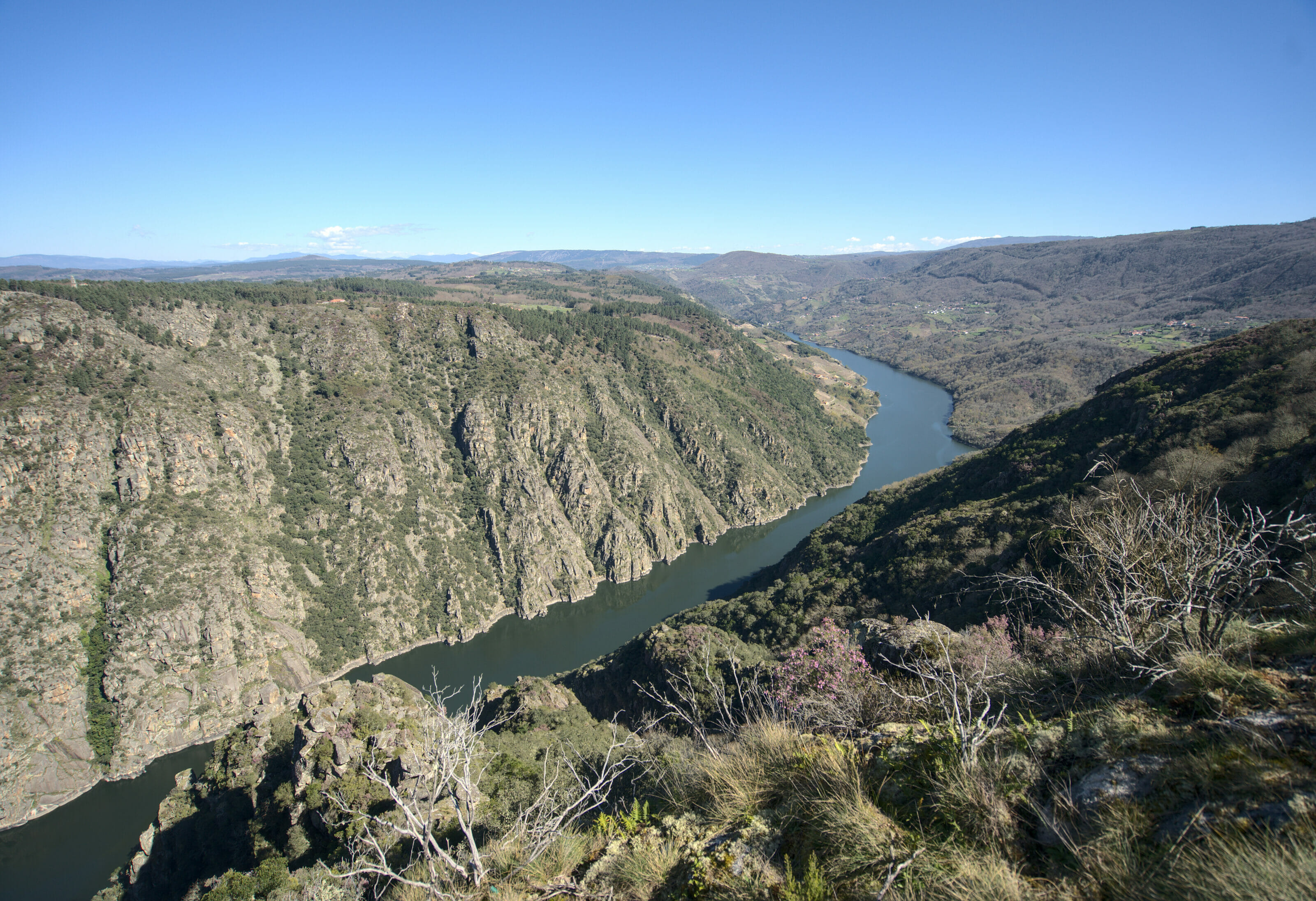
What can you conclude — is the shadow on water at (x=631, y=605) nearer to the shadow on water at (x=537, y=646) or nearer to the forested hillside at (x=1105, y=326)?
the shadow on water at (x=537, y=646)

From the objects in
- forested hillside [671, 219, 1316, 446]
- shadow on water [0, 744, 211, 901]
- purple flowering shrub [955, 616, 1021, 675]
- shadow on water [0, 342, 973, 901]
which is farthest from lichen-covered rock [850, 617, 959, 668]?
forested hillside [671, 219, 1316, 446]

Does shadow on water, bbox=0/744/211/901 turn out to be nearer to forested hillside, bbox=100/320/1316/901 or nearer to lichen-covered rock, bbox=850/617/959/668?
forested hillside, bbox=100/320/1316/901

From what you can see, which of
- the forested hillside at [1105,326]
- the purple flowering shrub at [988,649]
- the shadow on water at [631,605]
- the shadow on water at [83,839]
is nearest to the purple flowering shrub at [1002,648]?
the purple flowering shrub at [988,649]

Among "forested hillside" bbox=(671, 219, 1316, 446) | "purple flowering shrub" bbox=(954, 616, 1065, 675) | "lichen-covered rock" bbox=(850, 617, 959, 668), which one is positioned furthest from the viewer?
"forested hillside" bbox=(671, 219, 1316, 446)

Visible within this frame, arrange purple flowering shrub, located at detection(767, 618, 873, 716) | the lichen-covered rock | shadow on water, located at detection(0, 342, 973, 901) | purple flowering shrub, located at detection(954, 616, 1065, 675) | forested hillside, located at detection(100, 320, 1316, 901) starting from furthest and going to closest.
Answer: shadow on water, located at detection(0, 342, 973, 901) < the lichen-covered rock < purple flowering shrub, located at detection(767, 618, 873, 716) < purple flowering shrub, located at detection(954, 616, 1065, 675) < forested hillside, located at detection(100, 320, 1316, 901)

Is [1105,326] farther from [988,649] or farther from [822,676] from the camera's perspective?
[822,676]

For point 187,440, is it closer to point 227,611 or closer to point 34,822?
point 227,611
